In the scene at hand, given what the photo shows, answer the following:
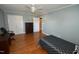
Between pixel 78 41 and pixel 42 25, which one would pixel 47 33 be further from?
pixel 78 41

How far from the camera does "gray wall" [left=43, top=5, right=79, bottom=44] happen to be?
181 centimetres

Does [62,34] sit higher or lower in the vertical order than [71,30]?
lower

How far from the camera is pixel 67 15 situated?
1977 millimetres

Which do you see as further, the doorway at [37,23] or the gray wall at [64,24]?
the doorway at [37,23]

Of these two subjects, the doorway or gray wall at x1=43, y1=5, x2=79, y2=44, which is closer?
gray wall at x1=43, y1=5, x2=79, y2=44

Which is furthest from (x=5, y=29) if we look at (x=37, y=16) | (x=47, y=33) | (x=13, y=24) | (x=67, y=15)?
(x=67, y=15)

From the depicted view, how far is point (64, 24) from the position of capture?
82.0 inches

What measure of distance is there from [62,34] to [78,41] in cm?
48

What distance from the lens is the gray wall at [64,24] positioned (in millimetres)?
1809
